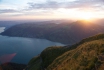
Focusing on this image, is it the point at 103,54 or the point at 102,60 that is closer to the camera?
the point at 102,60

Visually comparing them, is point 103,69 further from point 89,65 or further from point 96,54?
point 96,54

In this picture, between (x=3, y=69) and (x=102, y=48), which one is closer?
(x=102, y=48)

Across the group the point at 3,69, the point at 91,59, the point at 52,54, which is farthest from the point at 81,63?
the point at 3,69

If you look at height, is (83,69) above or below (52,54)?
above

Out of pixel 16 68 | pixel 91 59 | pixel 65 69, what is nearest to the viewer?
pixel 91 59

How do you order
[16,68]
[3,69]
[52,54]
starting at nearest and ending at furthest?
[52,54] < [3,69] < [16,68]

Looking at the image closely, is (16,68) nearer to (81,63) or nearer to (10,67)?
(10,67)


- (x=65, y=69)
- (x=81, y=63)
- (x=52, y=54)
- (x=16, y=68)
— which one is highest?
(x=81, y=63)

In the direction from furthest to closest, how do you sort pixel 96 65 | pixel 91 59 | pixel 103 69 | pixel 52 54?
1. pixel 52 54
2. pixel 91 59
3. pixel 96 65
4. pixel 103 69

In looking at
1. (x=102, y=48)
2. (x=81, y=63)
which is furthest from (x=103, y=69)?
(x=102, y=48)
